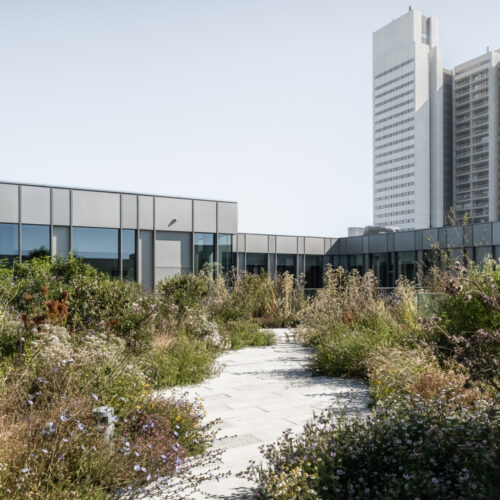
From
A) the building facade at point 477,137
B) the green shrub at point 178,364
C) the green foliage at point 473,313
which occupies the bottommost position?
the green shrub at point 178,364

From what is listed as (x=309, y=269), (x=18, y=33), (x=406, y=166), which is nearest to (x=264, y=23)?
(x=18, y=33)

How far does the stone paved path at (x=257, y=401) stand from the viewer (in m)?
3.99

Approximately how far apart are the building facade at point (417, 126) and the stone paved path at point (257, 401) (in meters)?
113

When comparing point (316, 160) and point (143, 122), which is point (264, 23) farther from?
point (316, 160)

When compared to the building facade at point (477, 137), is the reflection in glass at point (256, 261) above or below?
below

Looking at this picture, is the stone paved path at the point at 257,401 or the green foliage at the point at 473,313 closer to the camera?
the stone paved path at the point at 257,401

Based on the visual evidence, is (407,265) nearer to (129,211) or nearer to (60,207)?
(129,211)

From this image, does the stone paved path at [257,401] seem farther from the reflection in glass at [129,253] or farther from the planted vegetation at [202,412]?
the reflection in glass at [129,253]

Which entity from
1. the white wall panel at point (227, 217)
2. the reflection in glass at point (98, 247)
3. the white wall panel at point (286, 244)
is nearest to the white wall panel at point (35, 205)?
the reflection in glass at point (98, 247)

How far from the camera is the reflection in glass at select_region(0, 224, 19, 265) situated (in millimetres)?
14552

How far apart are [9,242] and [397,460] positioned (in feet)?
46.1

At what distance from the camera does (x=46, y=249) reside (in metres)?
15.2

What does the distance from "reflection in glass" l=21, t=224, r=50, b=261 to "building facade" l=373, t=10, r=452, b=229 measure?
10858cm

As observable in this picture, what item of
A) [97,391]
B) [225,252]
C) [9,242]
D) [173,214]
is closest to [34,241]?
[9,242]
